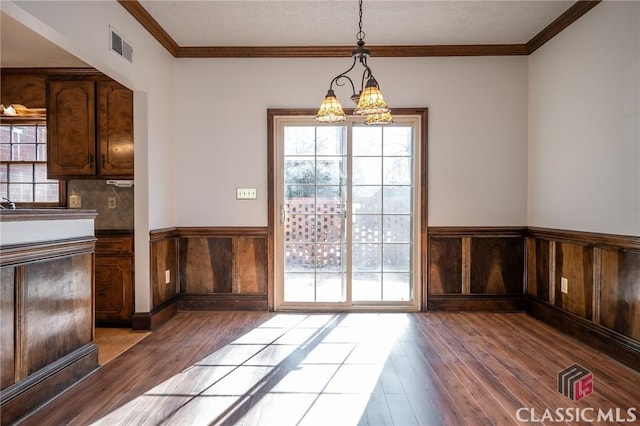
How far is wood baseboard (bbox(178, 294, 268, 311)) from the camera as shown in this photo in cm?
397

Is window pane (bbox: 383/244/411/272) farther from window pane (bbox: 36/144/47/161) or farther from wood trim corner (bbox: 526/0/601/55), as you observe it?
window pane (bbox: 36/144/47/161)

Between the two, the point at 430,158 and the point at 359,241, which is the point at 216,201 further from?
the point at 430,158

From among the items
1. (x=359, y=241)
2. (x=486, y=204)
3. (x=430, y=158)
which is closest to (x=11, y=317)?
(x=359, y=241)

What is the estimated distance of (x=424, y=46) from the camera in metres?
3.84

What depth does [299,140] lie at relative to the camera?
4.01 meters

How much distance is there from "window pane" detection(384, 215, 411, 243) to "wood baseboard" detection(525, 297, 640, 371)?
1.53m

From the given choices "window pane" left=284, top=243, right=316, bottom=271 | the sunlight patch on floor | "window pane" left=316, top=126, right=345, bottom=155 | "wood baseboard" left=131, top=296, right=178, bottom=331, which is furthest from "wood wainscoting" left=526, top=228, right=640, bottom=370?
"wood baseboard" left=131, top=296, right=178, bottom=331

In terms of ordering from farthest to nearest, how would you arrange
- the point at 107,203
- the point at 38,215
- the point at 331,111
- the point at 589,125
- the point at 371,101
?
the point at 107,203 → the point at 589,125 → the point at 331,111 → the point at 371,101 → the point at 38,215

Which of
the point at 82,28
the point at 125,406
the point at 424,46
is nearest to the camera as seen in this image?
the point at 125,406

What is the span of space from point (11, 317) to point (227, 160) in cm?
247

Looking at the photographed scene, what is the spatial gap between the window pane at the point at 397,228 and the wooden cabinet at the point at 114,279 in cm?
269

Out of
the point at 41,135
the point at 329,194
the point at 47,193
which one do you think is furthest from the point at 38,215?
the point at 41,135

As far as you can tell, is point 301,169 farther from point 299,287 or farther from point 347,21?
point 347,21

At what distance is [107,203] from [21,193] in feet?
3.90
